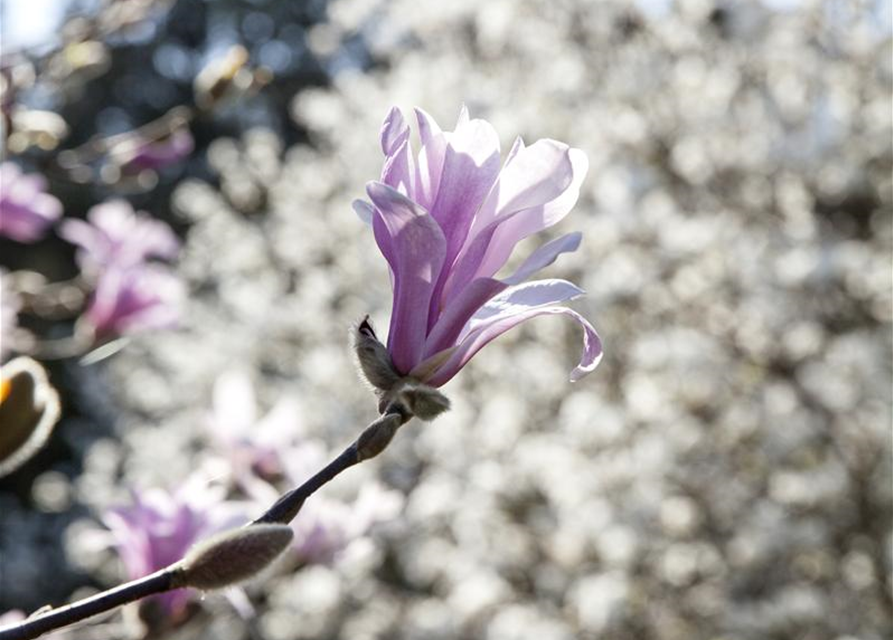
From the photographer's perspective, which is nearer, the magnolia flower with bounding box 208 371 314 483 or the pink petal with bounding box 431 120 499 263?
the pink petal with bounding box 431 120 499 263

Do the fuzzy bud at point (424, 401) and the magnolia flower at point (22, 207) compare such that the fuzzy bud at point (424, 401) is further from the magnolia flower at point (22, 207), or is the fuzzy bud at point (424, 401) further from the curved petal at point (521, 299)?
the magnolia flower at point (22, 207)

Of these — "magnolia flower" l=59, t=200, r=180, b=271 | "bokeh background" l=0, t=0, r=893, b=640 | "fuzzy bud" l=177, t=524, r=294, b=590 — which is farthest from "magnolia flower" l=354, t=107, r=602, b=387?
"bokeh background" l=0, t=0, r=893, b=640

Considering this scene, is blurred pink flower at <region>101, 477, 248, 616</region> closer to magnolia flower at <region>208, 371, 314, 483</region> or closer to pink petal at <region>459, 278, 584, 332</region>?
magnolia flower at <region>208, 371, 314, 483</region>

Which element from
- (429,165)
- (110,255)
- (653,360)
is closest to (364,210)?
(429,165)

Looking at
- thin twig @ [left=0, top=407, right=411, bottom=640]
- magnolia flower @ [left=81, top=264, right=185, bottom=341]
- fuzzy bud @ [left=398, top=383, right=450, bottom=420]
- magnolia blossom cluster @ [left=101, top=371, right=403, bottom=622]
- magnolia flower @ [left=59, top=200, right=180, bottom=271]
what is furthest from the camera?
magnolia flower @ [left=59, top=200, right=180, bottom=271]

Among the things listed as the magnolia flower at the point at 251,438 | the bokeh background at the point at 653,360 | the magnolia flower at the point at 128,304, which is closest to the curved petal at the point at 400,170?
the magnolia flower at the point at 251,438

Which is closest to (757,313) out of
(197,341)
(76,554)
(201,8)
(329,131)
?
(329,131)

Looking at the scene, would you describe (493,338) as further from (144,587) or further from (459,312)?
(144,587)
